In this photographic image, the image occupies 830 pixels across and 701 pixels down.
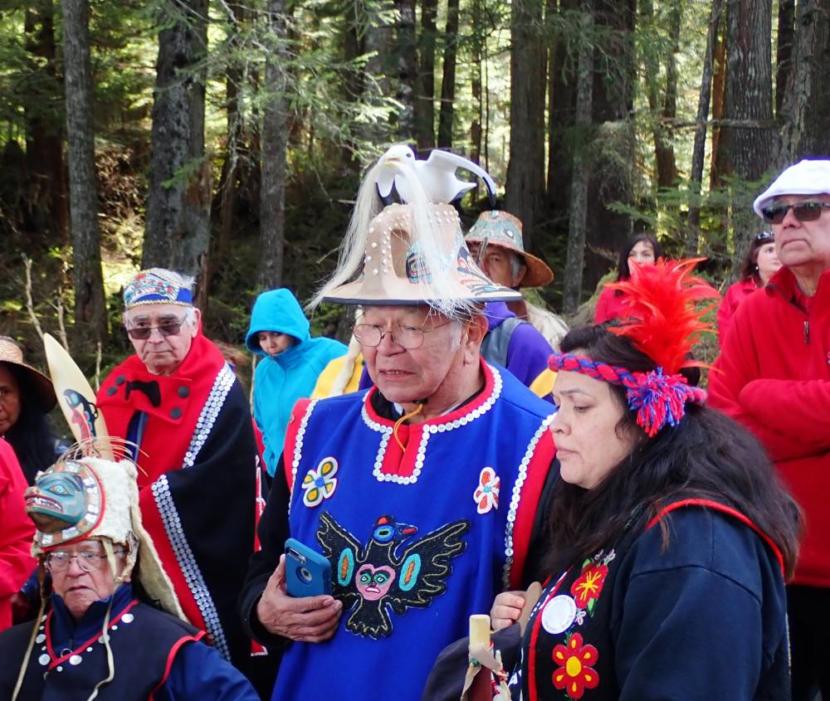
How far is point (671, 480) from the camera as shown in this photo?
80.4 inches

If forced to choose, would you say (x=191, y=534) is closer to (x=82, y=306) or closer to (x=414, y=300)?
(x=414, y=300)

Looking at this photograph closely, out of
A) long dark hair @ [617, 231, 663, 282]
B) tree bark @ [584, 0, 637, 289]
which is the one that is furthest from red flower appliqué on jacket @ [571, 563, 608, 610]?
tree bark @ [584, 0, 637, 289]

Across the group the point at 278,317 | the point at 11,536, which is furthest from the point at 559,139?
the point at 11,536

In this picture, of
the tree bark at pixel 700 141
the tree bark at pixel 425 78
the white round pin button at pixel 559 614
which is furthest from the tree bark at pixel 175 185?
the white round pin button at pixel 559 614

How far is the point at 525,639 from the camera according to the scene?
215 centimetres

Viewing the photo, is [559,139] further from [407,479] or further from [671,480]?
Result: [671,480]

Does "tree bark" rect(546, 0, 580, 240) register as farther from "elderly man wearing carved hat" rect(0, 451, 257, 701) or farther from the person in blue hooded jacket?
"elderly man wearing carved hat" rect(0, 451, 257, 701)

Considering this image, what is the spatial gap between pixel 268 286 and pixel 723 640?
11.0 meters

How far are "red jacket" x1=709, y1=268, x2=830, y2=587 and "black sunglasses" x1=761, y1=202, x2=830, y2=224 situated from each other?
0.22 m

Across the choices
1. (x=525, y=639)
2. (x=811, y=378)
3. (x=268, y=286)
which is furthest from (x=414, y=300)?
(x=268, y=286)

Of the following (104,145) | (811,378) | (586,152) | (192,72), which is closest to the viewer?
(811,378)

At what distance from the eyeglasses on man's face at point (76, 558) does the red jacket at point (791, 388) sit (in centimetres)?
217

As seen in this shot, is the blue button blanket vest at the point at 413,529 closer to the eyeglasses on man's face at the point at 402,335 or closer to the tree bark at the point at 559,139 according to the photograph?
the eyeglasses on man's face at the point at 402,335

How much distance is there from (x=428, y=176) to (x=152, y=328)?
6.36ft
